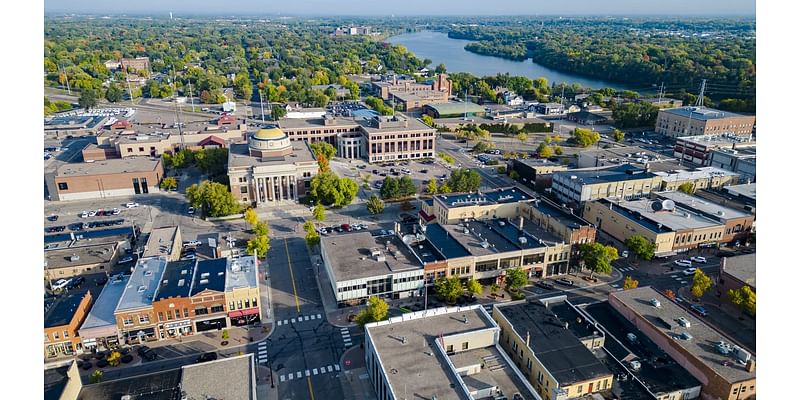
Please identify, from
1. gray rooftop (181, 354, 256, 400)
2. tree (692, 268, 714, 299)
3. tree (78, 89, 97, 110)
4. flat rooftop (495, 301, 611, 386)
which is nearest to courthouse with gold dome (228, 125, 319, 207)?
gray rooftop (181, 354, 256, 400)

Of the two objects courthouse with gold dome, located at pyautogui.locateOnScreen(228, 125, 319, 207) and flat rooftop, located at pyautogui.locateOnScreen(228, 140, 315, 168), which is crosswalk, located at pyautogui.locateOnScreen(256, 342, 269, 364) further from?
flat rooftop, located at pyautogui.locateOnScreen(228, 140, 315, 168)

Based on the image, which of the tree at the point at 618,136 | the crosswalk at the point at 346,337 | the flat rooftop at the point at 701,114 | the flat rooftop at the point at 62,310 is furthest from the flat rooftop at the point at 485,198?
the flat rooftop at the point at 701,114

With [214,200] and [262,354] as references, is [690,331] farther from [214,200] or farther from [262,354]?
[214,200]

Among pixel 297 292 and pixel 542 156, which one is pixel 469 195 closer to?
pixel 297 292

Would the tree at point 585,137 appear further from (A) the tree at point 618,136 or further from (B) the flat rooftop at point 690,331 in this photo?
(B) the flat rooftop at point 690,331

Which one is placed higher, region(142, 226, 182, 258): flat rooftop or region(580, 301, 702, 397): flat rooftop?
region(142, 226, 182, 258): flat rooftop

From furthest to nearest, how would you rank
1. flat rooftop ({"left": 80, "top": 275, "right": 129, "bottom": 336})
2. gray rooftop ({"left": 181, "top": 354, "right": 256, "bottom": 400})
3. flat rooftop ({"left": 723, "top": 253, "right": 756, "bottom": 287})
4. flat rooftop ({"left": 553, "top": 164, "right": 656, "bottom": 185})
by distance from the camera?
1. flat rooftop ({"left": 553, "top": 164, "right": 656, "bottom": 185})
2. flat rooftop ({"left": 723, "top": 253, "right": 756, "bottom": 287})
3. flat rooftop ({"left": 80, "top": 275, "right": 129, "bottom": 336})
4. gray rooftop ({"left": 181, "top": 354, "right": 256, "bottom": 400})
